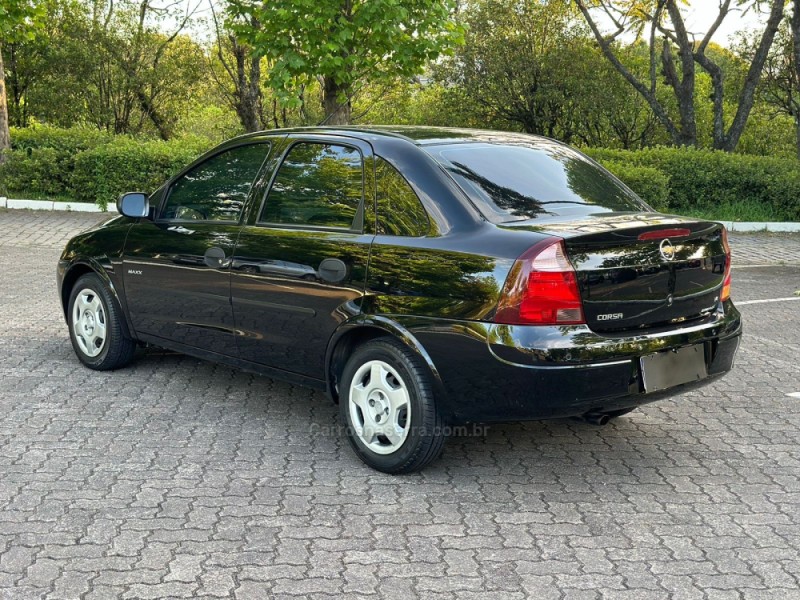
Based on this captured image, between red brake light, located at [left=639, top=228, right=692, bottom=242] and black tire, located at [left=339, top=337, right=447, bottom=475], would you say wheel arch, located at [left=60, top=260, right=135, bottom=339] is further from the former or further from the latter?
red brake light, located at [left=639, top=228, right=692, bottom=242]

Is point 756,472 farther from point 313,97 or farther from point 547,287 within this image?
point 313,97

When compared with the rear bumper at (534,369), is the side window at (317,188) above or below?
above

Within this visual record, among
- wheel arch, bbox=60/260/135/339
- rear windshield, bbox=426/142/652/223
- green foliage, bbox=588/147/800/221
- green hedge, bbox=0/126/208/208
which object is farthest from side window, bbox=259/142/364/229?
green foliage, bbox=588/147/800/221

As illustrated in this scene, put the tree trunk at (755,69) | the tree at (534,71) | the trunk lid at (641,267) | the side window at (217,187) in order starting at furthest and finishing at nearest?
1. the tree at (534,71)
2. the tree trunk at (755,69)
3. the side window at (217,187)
4. the trunk lid at (641,267)

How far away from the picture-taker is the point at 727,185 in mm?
17625

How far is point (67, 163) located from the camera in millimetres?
17891

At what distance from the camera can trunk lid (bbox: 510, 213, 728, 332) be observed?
443cm

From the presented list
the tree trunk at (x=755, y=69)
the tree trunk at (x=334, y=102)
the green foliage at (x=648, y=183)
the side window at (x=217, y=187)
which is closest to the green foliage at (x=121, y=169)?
the tree trunk at (x=334, y=102)

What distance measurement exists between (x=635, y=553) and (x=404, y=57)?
14.6 m

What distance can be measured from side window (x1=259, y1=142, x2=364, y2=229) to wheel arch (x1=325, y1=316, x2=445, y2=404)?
0.56 meters

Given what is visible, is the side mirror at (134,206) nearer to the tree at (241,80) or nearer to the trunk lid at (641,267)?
the trunk lid at (641,267)

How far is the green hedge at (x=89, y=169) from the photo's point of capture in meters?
17.4

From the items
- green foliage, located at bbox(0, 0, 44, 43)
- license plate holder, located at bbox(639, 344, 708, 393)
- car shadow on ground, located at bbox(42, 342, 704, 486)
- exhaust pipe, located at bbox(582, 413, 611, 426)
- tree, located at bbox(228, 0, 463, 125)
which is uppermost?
green foliage, located at bbox(0, 0, 44, 43)

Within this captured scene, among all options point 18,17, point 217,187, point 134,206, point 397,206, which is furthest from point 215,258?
point 18,17
